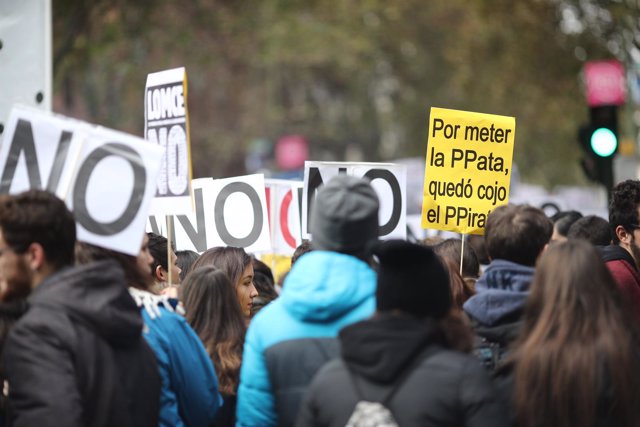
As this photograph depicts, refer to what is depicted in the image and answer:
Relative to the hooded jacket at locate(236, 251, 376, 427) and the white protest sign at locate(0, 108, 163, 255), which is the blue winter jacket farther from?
the hooded jacket at locate(236, 251, 376, 427)

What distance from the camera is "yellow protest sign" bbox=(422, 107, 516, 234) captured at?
814cm

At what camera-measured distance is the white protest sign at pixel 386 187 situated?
8016 millimetres

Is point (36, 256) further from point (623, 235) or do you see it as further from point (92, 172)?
point (623, 235)

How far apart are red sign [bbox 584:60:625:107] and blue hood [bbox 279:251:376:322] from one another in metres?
13.9

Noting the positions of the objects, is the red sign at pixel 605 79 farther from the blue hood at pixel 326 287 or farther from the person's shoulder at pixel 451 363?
the person's shoulder at pixel 451 363

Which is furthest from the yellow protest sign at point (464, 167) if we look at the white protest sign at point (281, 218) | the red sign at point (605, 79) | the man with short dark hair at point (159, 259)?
the red sign at point (605, 79)

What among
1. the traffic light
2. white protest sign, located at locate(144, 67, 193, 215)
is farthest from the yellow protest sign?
the traffic light

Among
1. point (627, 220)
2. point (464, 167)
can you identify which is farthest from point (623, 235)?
point (464, 167)

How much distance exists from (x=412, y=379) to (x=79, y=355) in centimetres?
115

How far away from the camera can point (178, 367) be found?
516 centimetres

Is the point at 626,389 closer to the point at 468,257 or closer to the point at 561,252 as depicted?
the point at 561,252

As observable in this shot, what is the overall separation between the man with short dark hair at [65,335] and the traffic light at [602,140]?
421 inches

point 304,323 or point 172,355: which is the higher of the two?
point 304,323

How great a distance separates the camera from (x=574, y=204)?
2530cm
